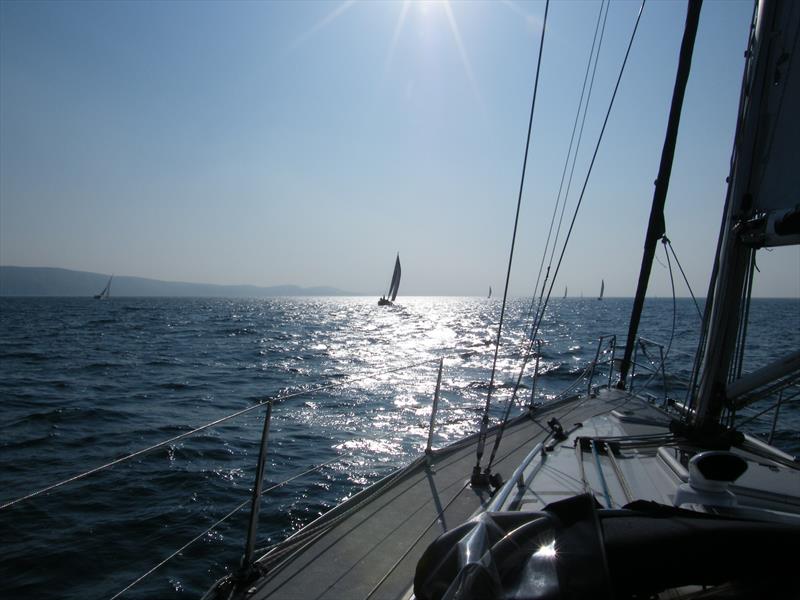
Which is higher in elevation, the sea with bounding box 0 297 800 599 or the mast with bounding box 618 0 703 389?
the mast with bounding box 618 0 703 389

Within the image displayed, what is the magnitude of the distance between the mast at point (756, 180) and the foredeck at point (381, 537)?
5.54ft

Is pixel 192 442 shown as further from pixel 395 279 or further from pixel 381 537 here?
pixel 395 279

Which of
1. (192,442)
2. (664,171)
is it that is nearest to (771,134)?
(664,171)

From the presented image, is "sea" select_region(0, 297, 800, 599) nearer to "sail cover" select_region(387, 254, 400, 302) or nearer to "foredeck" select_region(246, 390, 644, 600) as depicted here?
"foredeck" select_region(246, 390, 644, 600)

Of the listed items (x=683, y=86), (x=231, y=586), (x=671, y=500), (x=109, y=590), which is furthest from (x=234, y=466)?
(x=683, y=86)

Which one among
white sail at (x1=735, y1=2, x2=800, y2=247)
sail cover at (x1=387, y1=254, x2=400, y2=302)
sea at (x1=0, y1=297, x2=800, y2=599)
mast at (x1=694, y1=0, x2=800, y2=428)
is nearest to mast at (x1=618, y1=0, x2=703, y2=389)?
sea at (x1=0, y1=297, x2=800, y2=599)

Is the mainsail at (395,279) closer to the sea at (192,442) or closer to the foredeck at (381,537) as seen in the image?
the sea at (192,442)

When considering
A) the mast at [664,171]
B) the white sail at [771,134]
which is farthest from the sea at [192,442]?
the white sail at [771,134]

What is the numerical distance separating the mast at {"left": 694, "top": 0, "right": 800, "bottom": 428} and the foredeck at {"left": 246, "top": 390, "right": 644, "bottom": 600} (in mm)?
1689

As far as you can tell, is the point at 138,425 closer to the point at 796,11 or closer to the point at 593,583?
the point at 593,583

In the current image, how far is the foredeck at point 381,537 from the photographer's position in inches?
94.8

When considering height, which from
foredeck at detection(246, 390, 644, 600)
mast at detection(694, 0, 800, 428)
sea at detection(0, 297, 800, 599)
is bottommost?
sea at detection(0, 297, 800, 599)

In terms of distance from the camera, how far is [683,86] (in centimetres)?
487

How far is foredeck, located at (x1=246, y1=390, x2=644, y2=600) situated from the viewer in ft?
7.90
